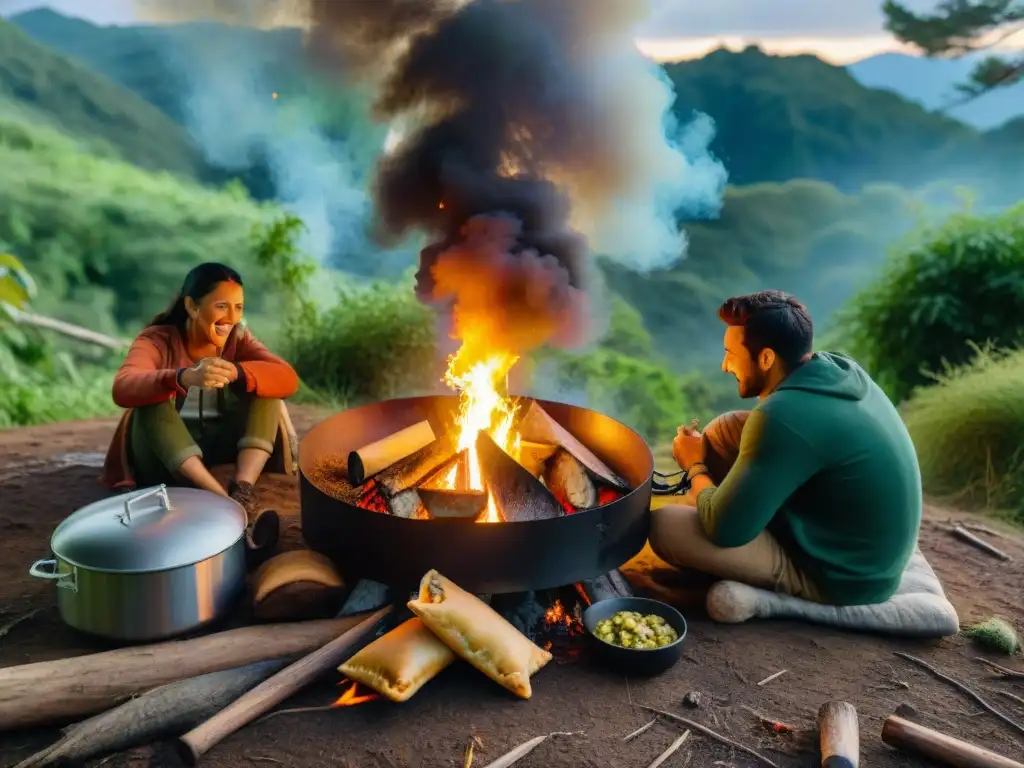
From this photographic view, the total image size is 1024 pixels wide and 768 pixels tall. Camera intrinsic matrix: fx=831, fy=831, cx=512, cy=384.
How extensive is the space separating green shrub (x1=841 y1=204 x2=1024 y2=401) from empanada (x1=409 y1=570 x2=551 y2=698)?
5.27 meters

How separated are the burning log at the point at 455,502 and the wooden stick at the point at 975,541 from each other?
114 inches

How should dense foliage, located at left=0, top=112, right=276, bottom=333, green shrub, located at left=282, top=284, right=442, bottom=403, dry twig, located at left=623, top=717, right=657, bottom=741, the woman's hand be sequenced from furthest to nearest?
dense foliage, located at left=0, top=112, right=276, bottom=333, green shrub, located at left=282, top=284, right=442, bottom=403, the woman's hand, dry twig, located at left=623, top=717, right=657, bottom=741

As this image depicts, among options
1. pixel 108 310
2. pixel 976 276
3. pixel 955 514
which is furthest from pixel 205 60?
pixel 955 514

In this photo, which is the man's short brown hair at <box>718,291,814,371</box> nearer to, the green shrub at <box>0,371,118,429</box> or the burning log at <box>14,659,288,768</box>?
the burning log at <box>14,659,288,768</box>

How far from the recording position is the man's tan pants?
3508 mm

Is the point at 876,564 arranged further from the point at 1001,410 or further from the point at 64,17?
the point at 64,17

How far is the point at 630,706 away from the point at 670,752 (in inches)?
10.5

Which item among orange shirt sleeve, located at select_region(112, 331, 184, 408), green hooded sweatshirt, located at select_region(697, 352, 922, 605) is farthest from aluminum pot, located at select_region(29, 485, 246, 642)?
green hooded sweatshirt, located at select_region(697, 352, 922, 605)

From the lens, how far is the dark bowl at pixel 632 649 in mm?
3086

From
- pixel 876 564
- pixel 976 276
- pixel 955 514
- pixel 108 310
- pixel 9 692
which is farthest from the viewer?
pixel 108 310

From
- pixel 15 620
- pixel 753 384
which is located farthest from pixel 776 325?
pixel 15 620

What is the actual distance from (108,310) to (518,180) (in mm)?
7392

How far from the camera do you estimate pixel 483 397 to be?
4168 mm

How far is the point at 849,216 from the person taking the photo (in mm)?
10461
